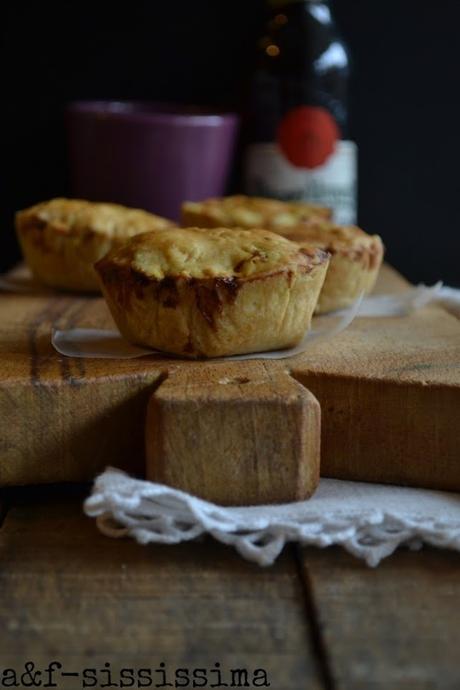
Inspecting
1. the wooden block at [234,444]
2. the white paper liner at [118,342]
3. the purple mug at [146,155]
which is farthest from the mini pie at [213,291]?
the purple mug at [146,155]

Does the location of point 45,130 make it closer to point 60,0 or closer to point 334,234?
point 60,0

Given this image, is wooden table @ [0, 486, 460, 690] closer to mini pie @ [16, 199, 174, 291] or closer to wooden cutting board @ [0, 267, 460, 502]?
wooden cutting board @ [0, 267, 460, 502]

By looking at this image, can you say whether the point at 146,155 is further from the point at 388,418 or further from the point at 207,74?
the point at 388,418

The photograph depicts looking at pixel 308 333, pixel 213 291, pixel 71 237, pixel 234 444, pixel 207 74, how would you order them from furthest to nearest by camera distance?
pixel 207 74, pixel 71 237, pixel 308 333, pixel 213 291, pixel 234 444

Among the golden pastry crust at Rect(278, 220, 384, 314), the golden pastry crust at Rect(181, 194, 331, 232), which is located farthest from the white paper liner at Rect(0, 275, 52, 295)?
the golden pastry crust at Rect(278, 220, 384, 314)

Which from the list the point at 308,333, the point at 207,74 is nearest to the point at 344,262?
the point at 308,333

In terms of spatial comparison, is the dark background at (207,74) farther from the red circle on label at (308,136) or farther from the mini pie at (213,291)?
the mini pie at (213,291)
